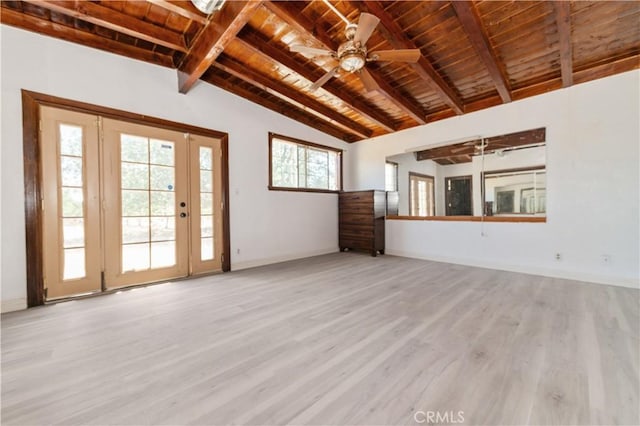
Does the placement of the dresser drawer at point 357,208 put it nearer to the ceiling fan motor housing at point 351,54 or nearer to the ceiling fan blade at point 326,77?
the ceiling fan blade at point 326,77

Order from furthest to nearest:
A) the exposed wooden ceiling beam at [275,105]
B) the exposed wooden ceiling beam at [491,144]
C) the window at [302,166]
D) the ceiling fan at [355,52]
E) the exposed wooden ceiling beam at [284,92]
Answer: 1. the window at [302,166]
2. the exposed wooden ceiling beam at [275,105]
3. the exposed wooden ceiling beam at [491,144]
4. the exposed wooden ceiling beam at [284,92]
5. the ceiling fan at [355,52]

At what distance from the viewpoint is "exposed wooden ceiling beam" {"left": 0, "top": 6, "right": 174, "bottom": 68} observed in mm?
2641

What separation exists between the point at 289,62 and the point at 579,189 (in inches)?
177

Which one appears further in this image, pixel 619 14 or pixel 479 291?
pixel 479 291

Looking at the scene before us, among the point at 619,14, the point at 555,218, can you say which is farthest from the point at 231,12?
the point at 555,218

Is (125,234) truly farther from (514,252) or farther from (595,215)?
(595,215)

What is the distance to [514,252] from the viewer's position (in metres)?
4.08

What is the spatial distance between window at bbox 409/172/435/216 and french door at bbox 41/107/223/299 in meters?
3.90

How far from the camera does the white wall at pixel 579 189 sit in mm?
3230

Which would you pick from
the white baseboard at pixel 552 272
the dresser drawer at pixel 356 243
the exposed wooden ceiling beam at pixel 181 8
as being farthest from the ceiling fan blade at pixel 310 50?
the white baseboard at pixel 552 272

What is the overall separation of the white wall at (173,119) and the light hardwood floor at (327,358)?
4.33 feet

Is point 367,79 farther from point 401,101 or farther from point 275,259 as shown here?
point 275,259

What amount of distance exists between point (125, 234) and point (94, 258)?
41cm

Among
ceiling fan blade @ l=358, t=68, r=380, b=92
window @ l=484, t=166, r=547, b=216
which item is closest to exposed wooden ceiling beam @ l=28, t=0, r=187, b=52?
ceiling fan blade @ l=358, t=68, r=380, b=92
